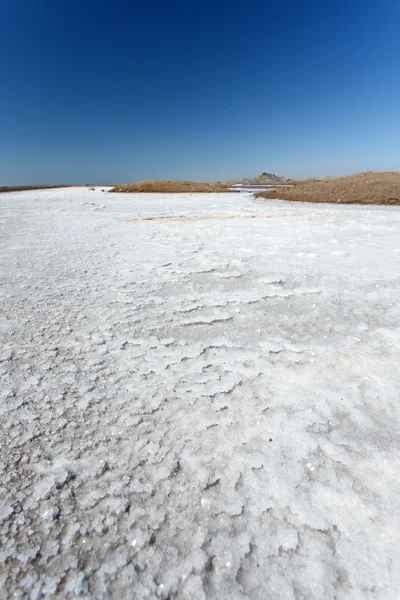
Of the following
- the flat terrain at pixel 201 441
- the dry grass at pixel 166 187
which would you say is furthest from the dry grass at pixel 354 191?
the flat terrain at pixel 201 441

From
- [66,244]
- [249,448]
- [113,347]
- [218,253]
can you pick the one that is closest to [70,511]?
[249,448]

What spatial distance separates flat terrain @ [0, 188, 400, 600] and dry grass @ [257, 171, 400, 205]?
664 centimetres

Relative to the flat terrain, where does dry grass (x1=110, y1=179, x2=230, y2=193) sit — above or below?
above

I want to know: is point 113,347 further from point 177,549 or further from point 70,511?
point 177,549

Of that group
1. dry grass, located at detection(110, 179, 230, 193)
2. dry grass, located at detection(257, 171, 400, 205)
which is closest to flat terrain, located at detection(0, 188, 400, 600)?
dry grass, located at detection(257, 171, 400, 205)

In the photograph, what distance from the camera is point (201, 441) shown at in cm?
96

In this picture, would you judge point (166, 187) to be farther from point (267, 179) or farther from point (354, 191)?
point (267, 179)

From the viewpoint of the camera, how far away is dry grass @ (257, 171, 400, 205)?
763 cm

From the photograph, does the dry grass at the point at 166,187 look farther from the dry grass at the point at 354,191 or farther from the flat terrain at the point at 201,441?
the flat terrain at the point at 201,441

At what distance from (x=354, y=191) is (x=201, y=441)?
28.8 feet

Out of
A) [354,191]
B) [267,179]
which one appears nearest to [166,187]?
[354,191]

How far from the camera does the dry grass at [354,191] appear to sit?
7.63 metres

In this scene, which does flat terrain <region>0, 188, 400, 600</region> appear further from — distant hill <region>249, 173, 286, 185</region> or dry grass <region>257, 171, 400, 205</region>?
distant hill <region>249, 173, 286, 185</region>

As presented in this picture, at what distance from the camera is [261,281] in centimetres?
220
